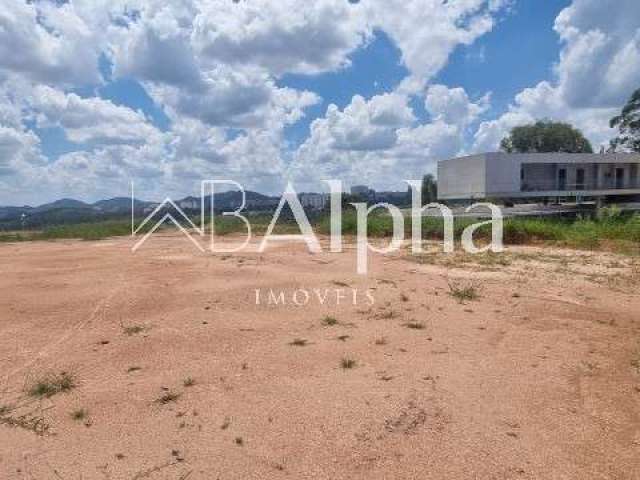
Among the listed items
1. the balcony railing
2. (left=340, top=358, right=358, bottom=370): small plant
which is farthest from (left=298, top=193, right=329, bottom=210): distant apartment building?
(left=340, top=358, right=358, bottom=370): small plant

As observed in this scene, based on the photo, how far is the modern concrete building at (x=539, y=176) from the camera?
25.6m

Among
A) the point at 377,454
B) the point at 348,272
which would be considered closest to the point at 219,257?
the point at 348,272

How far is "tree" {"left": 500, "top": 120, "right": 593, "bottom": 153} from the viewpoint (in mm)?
38344

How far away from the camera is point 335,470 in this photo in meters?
2.67

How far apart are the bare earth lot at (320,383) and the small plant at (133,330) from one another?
0.13 feet

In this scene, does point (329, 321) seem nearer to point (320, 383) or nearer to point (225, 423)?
point (320, 383)

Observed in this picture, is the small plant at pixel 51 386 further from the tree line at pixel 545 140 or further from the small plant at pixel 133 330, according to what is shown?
the tree line at pixel 545 140

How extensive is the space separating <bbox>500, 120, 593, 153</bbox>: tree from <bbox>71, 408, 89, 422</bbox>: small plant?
40177 mm

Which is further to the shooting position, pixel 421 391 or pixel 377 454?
pixel 421 391

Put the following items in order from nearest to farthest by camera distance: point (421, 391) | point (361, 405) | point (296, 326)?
point (361, 405) → point (421, 391) → point (296, 326)

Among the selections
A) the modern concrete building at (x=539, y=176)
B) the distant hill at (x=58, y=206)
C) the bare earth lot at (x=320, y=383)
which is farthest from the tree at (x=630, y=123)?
the distant hill at (x=58, y=206)

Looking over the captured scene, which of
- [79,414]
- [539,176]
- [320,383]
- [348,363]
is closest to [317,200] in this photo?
[539,176]

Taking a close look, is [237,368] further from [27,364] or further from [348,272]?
[348,272]

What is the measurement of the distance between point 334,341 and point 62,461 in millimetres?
2593
